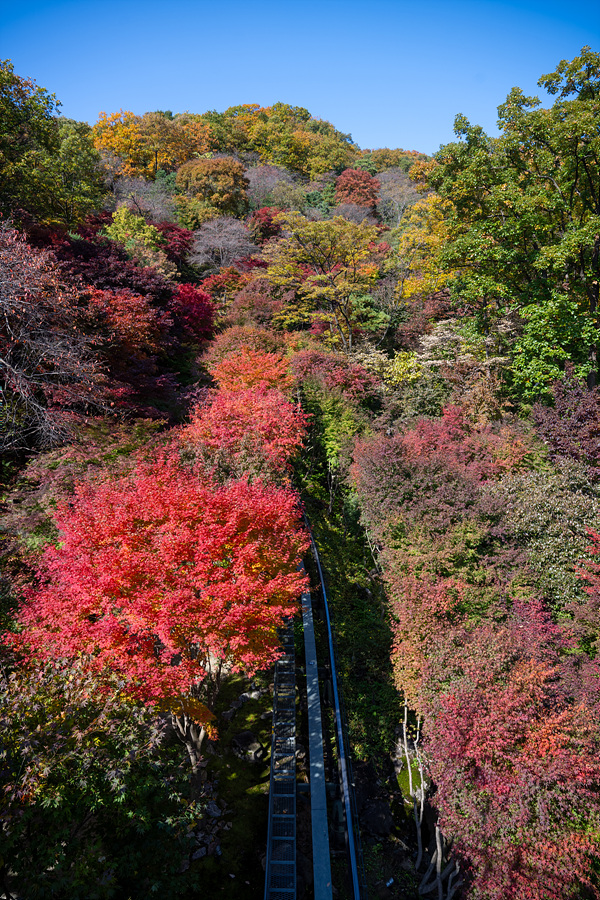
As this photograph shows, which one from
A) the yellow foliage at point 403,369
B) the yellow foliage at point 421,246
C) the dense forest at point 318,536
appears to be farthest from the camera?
the yellow foliage at point 421,246

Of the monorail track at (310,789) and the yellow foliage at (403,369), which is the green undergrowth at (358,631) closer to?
the monorail track at (310,789)

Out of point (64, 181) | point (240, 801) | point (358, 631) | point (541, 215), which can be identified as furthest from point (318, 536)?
point (64, 181)

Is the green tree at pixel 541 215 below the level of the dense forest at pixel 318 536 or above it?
above

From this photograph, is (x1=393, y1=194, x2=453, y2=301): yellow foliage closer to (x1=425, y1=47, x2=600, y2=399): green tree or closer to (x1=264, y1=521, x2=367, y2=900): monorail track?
(x1=425, y1=47, x2=600, y2=399): green tree

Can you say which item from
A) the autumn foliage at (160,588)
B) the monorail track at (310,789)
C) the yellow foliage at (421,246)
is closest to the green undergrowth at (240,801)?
the monorail track at (310,789)

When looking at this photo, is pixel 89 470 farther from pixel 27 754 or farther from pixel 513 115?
pixel 513 115

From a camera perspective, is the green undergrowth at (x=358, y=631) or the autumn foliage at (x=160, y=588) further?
the green undergrowth at (x=358, y=631)

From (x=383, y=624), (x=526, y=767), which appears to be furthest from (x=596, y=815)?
(x=383, y=624)
